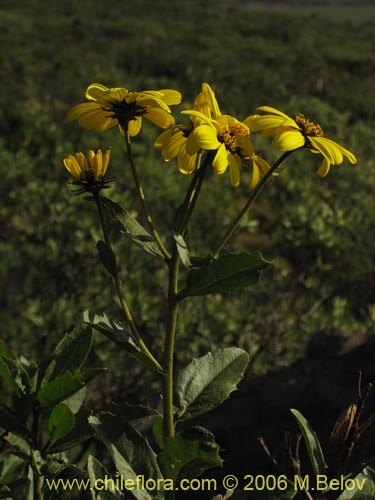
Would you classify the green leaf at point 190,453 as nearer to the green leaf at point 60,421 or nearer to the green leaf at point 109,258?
the green leaf at point 60,421

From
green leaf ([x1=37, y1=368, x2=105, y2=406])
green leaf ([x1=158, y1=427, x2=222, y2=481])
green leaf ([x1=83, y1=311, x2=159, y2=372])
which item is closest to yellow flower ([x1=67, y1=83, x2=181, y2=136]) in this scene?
green leaf ([x1=83, y1=311, x2=159, y2=372])

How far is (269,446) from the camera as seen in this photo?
1849 millimetres

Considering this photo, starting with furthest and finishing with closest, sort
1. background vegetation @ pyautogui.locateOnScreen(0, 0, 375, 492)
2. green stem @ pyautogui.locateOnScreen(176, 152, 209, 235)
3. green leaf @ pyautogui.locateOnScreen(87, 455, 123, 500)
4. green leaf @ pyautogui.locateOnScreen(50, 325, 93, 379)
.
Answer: background vegetation @ pyautogui.locateOnScreen(0, 0, 375, 492), green leaf @ pyautogui.locateOnScreen(50, 325, 93, 379), green stem @ pyautogui.locateOnScreen(176, 152, 209, 235), green leaf @ pyautogui.locateOnScreen(87, 455, 123, 500)

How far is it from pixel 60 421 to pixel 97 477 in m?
0.14

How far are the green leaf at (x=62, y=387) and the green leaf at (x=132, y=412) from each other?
0.24 feet

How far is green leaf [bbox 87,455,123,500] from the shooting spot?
96 centimetres

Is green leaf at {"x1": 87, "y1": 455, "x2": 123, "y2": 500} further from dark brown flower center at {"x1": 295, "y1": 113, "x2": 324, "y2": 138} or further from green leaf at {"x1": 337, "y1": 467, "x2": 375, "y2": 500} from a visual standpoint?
dark brown flower center at {"x1": 295, "y1": 113, "x2": 324, "y2": 138}

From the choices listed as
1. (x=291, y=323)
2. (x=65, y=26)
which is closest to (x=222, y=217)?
(x=291, y=323)

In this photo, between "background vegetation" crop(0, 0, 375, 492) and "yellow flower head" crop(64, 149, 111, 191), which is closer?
"yellow flower head" crop(64, 149, 111, 191)

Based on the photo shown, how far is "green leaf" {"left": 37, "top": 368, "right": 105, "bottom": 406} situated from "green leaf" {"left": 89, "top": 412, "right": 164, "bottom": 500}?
0.09m

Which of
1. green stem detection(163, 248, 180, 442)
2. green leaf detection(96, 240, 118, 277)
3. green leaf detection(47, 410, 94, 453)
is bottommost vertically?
green leaf detection(47, 410, 94, 453)

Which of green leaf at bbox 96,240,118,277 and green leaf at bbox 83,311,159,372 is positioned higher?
green leaf at bbox 96,240,118,277

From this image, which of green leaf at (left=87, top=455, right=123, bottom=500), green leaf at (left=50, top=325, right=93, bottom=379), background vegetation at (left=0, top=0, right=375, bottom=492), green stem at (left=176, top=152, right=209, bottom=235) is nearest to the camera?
green leaf at (left=87, top=455, right=123, bottom=500)

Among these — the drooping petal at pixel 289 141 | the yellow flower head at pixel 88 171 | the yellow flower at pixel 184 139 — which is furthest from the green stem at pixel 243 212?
the yellow flower head at pixel 88 171
